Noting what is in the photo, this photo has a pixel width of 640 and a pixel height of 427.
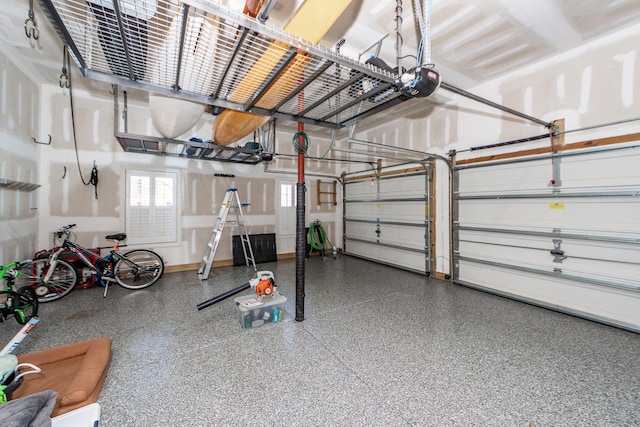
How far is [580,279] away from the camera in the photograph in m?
2.97

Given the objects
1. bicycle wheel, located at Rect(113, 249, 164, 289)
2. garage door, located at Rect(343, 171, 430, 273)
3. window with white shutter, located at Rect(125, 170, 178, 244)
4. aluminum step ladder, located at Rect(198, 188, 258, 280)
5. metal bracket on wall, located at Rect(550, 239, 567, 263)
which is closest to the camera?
metal bracket on wall, located at Rect(550, 239, 567, 263)

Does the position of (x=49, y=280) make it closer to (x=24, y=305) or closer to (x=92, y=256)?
(x=92, y=256)

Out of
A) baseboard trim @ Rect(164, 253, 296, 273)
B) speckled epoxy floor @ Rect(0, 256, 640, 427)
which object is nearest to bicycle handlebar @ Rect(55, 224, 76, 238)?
speckled epoxy floor @ Rect(0, 256, 640, 427)

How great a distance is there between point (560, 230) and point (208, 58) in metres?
4.30

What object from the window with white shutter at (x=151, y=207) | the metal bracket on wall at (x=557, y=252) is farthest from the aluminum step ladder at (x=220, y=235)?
the metal bracket on wall at (x=557, y=252)

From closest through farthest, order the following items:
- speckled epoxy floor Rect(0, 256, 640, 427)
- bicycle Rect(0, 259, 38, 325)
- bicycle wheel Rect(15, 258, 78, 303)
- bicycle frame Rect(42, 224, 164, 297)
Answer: speckled epoxy floor Rect(0, 256, 640, 427) < bicycle Rect(0, 259, 38, 325) < bicycle wheel Rect(15, 258, 78, 303) < bicycle frame Rect(42, 224, 164, 297)

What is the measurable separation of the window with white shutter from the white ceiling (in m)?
1.95

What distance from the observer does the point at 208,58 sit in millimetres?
1770

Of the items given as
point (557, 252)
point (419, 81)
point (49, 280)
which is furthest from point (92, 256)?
point (557, 252)

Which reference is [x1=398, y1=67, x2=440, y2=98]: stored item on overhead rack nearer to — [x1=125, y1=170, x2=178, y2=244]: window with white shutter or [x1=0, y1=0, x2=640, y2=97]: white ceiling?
[x1=0, y1=0, x2=640, y2=97]: white ceiling

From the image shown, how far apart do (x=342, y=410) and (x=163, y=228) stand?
4717 millimetres

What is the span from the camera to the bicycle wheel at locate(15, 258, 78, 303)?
331 centimetres

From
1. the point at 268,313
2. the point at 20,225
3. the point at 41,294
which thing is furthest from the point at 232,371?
the point at 20,225

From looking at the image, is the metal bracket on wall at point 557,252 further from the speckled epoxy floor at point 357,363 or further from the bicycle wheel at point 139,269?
the bicycle wheel at point 139,269
